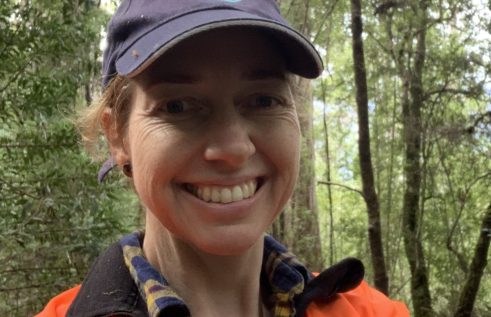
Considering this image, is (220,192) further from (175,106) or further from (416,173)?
(416,173)

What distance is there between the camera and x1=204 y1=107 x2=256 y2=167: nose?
0.95 metres

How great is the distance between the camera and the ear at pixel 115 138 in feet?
3.88

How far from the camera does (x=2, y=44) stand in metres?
2.29

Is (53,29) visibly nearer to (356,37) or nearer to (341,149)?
(356,37)

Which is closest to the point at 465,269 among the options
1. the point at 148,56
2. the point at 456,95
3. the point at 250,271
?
the point at 456,95

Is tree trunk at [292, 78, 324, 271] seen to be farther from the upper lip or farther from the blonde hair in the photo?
the upper lip

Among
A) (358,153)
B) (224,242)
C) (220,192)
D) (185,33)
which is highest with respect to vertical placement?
Result: (185,33)

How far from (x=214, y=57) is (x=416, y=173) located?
3.97 meters

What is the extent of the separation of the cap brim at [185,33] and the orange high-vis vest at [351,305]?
793mm

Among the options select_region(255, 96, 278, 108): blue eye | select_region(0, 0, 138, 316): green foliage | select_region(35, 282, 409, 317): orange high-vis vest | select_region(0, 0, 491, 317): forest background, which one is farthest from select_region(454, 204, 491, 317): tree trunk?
select_region(255, 96, 278, 108): blue eye

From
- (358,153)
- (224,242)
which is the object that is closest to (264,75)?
(224,242)

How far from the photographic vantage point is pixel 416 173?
4371 mm

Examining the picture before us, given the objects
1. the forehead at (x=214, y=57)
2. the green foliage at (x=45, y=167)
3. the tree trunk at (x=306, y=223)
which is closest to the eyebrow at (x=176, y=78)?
the forehead at (x=214, y=57)

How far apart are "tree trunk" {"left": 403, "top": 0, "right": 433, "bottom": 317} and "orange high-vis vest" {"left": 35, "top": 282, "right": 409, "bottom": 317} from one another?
9.74ft
